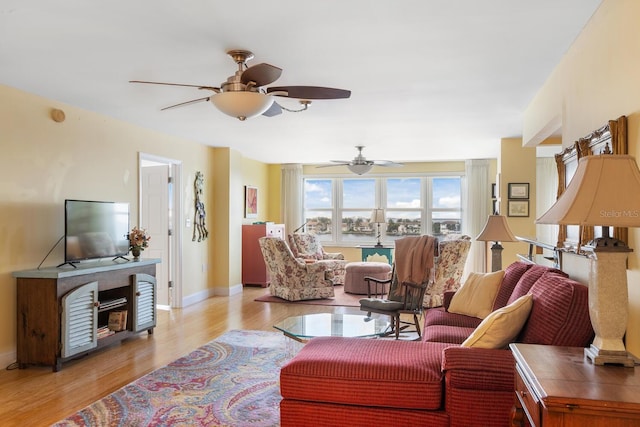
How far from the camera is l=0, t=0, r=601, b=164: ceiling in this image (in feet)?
8.36

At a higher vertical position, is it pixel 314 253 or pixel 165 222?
pixel 165 222

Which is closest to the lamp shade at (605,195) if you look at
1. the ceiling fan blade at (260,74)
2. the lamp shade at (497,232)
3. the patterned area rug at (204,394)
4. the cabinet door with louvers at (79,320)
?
the ceiling fan blade at (260,74)

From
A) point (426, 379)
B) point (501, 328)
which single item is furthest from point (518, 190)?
point (426, 379)

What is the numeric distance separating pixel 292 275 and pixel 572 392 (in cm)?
586

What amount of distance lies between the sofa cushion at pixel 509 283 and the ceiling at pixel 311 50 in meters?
1.46

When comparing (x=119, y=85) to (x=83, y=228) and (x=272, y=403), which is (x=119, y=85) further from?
Answer: (x=272, y=403)

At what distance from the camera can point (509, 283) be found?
3.44 m

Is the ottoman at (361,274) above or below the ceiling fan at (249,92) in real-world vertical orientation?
below

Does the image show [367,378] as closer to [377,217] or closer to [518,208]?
[518,208]

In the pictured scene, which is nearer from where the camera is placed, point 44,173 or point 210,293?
point 44,173

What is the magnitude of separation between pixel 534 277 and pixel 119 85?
11.3ft

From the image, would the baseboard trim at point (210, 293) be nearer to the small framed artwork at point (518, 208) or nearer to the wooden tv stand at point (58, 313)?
the wooden tv stand at point (58, 313)

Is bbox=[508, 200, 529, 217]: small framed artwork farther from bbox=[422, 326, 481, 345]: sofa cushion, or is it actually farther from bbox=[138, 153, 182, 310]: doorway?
bbox=[138, 153, 182, 310]: doorway

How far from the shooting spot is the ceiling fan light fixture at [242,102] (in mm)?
2939
